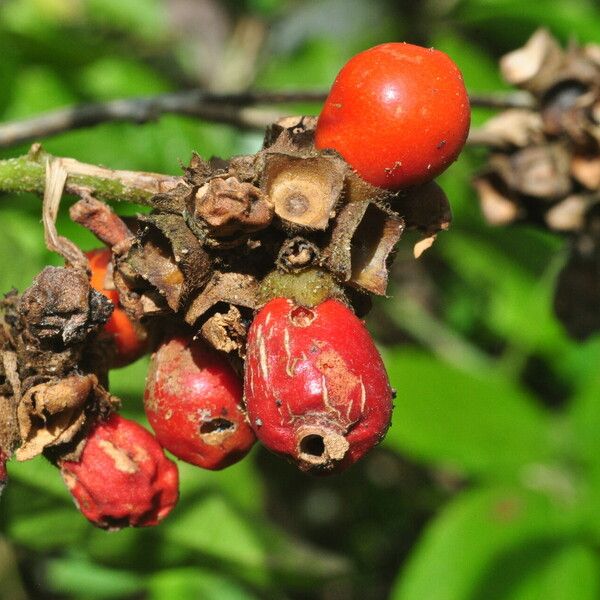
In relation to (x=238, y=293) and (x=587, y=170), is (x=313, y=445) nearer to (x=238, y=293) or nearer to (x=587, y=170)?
(x=238, y=293)

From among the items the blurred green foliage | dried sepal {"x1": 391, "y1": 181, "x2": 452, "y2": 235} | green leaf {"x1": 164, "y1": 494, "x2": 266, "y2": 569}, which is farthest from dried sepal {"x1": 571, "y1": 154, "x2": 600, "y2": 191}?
green leaf {"x1": 164, "y1": 494, "x2": 266, "y2": 569}

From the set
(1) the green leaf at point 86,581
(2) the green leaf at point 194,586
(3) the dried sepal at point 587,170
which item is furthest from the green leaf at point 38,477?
(3) the dried sepal at point 587,170

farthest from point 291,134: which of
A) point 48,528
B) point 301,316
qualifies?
point 48,528

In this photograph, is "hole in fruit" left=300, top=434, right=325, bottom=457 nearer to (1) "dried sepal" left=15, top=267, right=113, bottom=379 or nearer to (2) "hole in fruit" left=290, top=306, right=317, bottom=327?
(2) "hole in fruit" left=290, top=306, right=317, bottom=327

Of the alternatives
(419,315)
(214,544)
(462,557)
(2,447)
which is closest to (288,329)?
(2,447)

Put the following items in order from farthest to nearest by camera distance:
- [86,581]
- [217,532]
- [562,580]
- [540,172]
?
1. [86,581]
2. [562,580]
3. [217,532]
4. [540,172]

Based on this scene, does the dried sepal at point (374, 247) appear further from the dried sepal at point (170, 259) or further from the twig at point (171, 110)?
the twig at point (171, 110)
